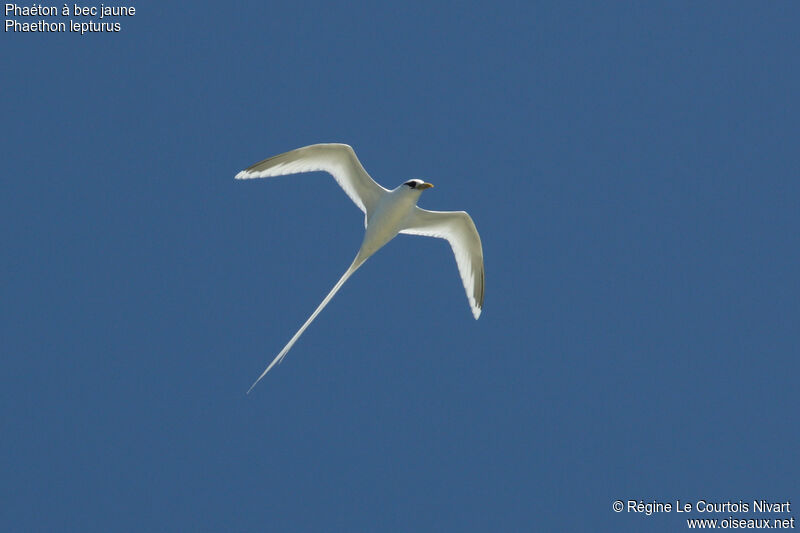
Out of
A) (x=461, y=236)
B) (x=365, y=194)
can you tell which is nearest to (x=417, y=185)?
(x=365, y=194)

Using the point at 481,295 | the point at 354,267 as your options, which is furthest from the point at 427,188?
the point at 481,295

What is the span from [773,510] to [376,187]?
7.67 metres

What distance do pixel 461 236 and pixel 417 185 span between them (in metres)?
1.81

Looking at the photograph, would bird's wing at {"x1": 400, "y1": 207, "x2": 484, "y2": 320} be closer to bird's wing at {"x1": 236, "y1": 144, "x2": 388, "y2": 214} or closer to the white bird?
the white bird

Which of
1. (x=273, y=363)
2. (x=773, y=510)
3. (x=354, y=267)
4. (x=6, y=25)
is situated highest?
(x=6, y=25)

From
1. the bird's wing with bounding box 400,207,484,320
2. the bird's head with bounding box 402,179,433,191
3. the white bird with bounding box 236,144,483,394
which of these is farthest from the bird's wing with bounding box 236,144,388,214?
the bird's wing with bounding box 400,207,484,320

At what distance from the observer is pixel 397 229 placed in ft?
44.3

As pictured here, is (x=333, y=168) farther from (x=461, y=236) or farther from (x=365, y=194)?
(x=461, y=236)

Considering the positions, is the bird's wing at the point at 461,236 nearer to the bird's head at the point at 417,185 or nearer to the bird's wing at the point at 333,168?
the bird's head at the point at 417,185

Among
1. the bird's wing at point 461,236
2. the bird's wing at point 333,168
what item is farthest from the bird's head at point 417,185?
the bird's wing at point 461,236

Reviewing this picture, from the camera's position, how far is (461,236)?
14.3 m

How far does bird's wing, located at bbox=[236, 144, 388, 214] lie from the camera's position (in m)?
12.8

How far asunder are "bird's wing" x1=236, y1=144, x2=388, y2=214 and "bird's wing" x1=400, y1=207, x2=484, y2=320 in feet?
2.74

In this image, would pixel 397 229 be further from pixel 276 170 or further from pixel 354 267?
pixel 276 170
